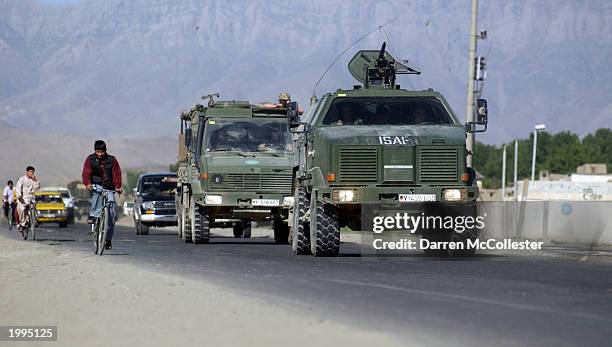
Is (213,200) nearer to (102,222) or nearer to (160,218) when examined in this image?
(102,222)

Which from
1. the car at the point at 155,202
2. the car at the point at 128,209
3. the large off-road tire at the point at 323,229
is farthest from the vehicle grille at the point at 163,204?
the car at the point at 128,209

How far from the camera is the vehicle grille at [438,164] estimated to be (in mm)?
23359

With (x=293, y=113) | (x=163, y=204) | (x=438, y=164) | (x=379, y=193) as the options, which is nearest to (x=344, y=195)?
(x=379, y=193)

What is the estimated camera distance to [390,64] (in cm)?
2784

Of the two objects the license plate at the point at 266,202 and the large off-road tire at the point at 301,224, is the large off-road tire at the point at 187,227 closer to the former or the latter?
the license plate at the point at 266,202

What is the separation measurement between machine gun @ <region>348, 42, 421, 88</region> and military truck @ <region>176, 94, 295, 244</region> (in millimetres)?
4019

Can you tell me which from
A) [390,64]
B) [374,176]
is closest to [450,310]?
[374,176]

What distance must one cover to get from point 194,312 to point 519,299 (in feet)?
11.2

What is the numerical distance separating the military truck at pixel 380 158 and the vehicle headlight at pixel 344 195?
0.02 m

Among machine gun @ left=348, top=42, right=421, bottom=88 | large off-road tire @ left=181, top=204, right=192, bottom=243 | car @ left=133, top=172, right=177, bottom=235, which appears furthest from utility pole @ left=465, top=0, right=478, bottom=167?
machine gun @ left=348, top=42, right=421, bottom=88

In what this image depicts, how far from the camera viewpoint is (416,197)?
23.2 meters

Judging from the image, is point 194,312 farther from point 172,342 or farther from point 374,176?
point 374,176

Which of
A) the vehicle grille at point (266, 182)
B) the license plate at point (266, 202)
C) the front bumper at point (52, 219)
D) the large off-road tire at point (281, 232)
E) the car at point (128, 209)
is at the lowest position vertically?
the car at point (128, 209)

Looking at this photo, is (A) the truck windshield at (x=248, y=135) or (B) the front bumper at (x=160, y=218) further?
(B) the front bumper at (x=160, y=218)
